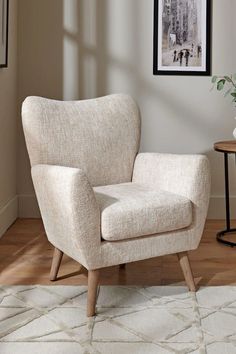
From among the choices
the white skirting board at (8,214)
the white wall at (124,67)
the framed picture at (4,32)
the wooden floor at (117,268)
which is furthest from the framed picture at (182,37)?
the white skirting board at (8,214)

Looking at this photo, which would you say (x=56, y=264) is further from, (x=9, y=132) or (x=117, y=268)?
(x=9, y=132)

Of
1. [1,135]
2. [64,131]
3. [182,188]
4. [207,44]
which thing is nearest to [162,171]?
[182,188]

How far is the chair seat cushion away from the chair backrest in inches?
10.5

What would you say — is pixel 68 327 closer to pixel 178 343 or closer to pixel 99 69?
pixel 178 343

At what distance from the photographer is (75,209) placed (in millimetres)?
2156

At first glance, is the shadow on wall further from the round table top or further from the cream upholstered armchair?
the cream upholstered armchair

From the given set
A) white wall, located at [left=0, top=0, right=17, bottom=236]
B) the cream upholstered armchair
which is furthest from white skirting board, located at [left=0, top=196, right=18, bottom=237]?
the cream upholstered armchair

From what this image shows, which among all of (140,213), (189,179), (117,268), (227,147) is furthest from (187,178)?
(227,147)

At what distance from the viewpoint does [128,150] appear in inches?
111

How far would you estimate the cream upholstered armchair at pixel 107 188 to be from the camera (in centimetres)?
220

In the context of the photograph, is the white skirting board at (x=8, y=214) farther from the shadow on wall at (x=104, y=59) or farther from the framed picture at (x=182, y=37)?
the framed picture at (x=182, y=37)

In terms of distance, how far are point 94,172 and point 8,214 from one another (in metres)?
1.12

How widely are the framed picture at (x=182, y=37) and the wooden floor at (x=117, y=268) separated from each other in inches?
48.4

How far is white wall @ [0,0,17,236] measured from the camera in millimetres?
3426
